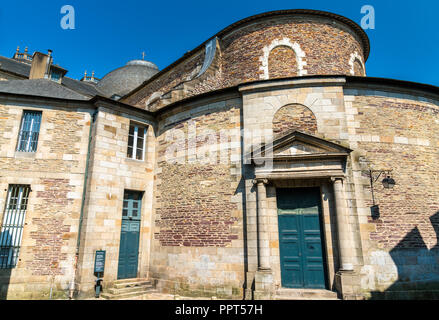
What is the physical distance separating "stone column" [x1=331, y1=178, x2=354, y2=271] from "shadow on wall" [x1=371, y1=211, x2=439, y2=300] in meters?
0.99

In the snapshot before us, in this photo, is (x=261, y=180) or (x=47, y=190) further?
(x=47, y=190)

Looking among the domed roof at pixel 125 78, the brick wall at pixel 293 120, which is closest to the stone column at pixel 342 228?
the brick wall at pixel 293 120

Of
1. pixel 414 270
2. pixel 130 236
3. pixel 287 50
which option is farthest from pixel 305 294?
pixel 287 50

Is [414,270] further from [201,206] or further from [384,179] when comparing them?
[201,206]

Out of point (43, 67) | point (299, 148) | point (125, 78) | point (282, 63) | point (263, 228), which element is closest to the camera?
point (263, 228)

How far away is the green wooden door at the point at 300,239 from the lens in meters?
6.85

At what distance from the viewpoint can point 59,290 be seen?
746 cm

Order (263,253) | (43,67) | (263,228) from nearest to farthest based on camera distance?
(263,253), (263,228), (43,67)

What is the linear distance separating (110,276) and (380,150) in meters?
8.38

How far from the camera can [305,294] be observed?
6.41m

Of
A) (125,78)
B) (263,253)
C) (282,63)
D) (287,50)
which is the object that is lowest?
(263,253)

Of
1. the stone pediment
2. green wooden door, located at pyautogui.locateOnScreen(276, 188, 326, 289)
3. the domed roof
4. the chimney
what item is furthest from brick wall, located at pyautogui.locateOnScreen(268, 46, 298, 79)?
the domed roof

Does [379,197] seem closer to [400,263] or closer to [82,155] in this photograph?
[400,263]

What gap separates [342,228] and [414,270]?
2086mm
